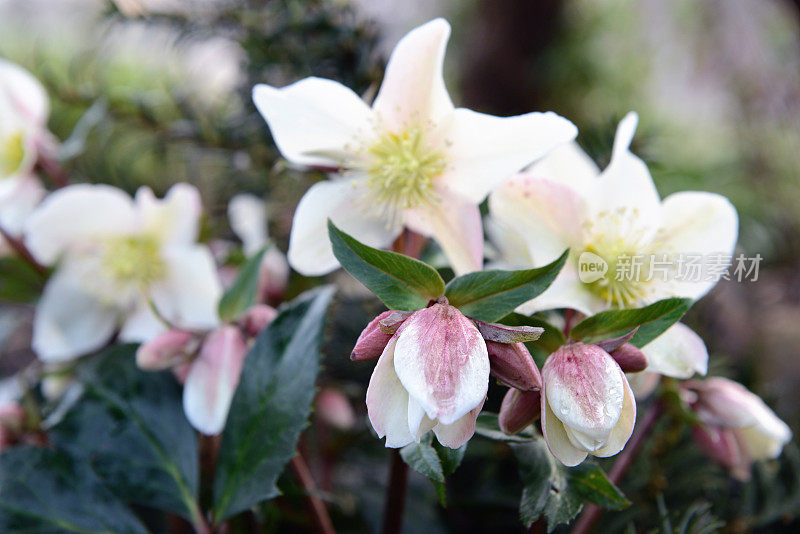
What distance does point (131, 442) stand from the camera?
0.41 meters

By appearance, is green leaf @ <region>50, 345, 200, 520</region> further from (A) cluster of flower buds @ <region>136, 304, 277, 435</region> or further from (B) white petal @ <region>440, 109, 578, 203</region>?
(B) white petal @ <region>440, 109, 578, 203</region>

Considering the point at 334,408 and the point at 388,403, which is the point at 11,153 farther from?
the point at 388,403

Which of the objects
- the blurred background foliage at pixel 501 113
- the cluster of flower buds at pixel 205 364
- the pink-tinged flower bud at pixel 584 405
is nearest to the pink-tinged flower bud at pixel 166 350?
the cluster of flower buds at pixel 205 364

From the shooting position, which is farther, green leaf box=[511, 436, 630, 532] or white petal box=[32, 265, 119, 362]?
white petal box=[32, 265, 119, 362]

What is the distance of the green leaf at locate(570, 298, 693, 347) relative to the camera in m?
0.27

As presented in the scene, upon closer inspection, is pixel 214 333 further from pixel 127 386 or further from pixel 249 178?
pixel 249 178

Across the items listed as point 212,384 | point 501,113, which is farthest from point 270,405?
point 501,113

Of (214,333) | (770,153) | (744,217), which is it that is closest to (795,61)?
(770,153)

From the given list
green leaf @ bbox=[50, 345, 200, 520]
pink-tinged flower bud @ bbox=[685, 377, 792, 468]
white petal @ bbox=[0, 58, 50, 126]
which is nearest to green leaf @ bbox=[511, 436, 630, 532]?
pink-tinged flower bud @ bbox=[685, 377, 792, 468]

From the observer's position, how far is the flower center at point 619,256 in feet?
1.11

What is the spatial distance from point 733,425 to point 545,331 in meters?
0.15

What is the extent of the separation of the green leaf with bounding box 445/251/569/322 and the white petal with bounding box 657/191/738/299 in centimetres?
12

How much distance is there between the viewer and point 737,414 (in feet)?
1.15

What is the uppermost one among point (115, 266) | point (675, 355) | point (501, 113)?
point (675, 355)
